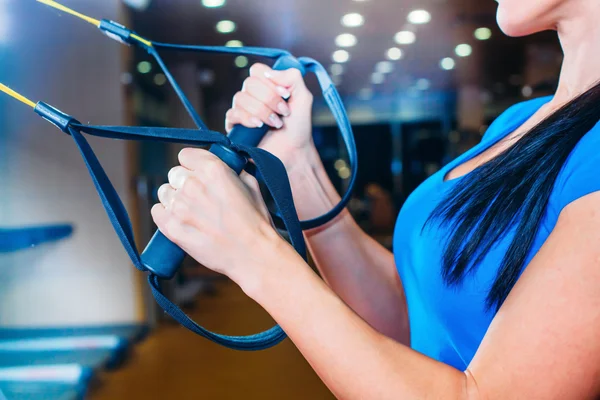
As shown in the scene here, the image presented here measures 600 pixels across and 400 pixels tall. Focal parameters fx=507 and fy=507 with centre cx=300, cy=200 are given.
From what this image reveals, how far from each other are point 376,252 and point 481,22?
527 millimetres

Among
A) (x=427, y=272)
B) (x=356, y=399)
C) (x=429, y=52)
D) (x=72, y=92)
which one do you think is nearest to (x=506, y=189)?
(x=427, y=272)

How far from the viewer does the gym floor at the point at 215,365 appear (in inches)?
40.1

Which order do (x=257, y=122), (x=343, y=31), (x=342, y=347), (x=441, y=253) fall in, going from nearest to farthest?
1. (x=342, y=347)
2. (x=441, y=253)
3. (x=257, y=122)
4. (x=343, y=31)

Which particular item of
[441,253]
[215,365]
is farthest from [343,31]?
[215,365]

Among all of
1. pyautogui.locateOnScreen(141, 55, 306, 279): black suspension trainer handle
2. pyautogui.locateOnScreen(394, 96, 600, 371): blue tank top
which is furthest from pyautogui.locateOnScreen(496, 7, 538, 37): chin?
pyautogui.locateOnScreen(141, 55, 306, 279): black suspension trainer handle

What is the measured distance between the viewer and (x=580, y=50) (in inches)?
22.8

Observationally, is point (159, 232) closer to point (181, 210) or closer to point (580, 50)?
point (181, 210)

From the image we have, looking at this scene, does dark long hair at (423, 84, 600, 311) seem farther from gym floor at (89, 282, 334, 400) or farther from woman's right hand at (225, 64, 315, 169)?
gym floor at (89, 282, 334, 400)

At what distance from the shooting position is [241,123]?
639 millimetres

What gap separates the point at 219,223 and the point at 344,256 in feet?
1.11

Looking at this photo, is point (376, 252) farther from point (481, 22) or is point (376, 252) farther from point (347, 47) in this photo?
point (481, 22)

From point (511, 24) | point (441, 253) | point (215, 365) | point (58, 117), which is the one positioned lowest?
point (215, 365)

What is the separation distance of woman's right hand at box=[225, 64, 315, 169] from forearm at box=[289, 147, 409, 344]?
0.11 ft

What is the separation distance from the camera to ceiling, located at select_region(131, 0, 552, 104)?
96cm
